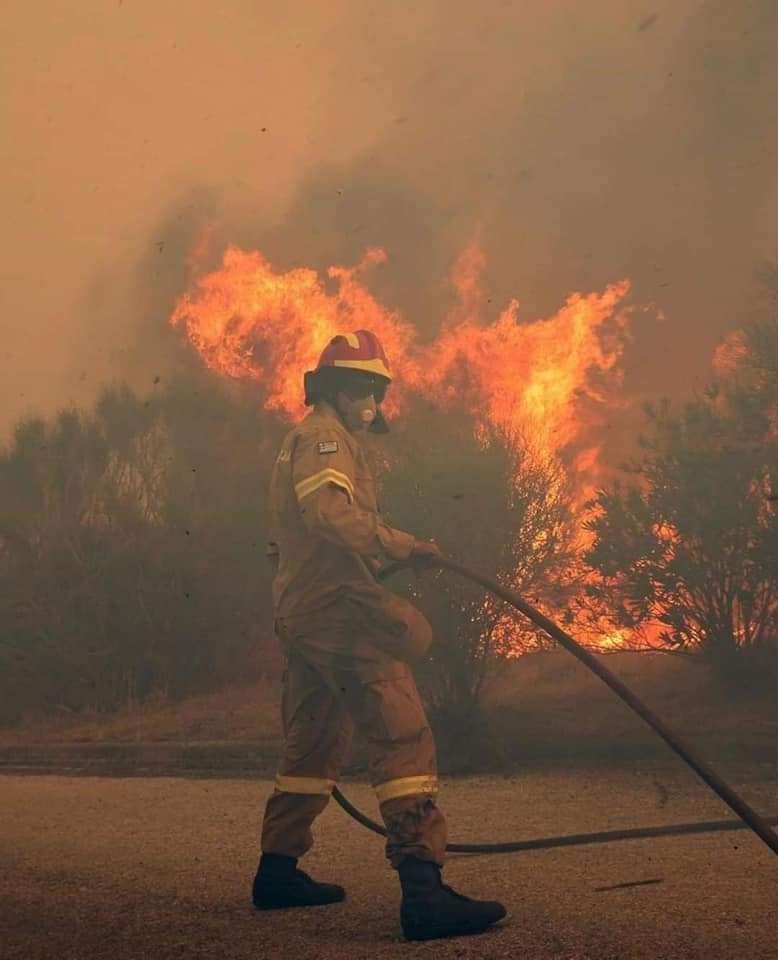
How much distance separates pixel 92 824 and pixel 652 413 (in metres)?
6.42

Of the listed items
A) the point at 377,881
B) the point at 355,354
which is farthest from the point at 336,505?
the point at 377,881

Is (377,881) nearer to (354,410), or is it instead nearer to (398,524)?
(354,410)

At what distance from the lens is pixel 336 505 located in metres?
3.66

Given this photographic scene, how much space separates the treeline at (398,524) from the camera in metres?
8.84

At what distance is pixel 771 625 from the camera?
28.6 feet

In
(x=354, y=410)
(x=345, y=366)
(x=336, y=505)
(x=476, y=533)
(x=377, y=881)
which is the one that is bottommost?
(x=377, y=881)

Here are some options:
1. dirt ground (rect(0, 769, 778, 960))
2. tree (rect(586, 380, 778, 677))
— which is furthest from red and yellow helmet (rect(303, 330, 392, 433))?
tree (rect(586, 380, 778, 677))

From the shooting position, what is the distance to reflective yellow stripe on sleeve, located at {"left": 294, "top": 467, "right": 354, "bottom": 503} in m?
3.68

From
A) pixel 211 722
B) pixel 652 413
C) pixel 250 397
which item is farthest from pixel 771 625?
pixel 250 397

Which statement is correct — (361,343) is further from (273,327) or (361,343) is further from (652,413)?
(273,327)

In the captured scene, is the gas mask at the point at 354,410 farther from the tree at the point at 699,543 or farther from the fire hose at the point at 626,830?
the tree at the point at 699,543

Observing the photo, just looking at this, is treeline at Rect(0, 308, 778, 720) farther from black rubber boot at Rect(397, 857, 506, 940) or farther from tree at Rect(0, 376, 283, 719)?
black rubber boot at Rect(397, 857, 506, 940)

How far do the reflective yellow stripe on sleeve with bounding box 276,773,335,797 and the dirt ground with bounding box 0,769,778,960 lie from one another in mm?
400

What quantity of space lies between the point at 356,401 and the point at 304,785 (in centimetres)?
148
